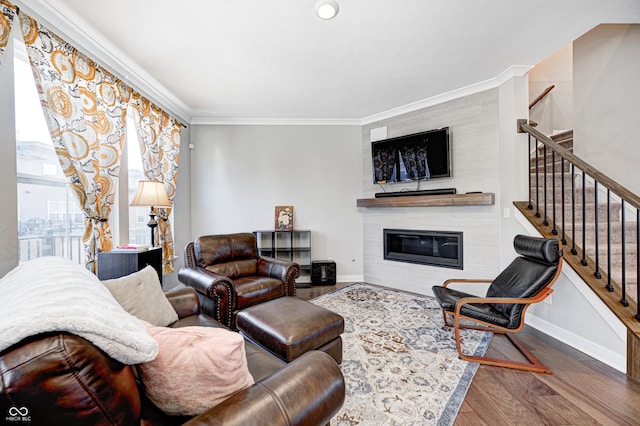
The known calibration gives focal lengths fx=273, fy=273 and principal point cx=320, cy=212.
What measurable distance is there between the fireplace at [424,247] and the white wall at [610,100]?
1.71 m

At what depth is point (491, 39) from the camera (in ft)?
8.18

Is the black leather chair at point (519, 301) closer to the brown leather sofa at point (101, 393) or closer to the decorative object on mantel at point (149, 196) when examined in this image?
the brown leather sofa at point (101, 393)

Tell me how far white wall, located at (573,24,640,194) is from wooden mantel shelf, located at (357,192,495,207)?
1227 millimetres

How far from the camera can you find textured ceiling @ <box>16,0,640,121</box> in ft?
6.77

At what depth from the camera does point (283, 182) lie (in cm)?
458

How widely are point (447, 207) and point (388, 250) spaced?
3.69ft

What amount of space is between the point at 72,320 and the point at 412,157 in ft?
13.0

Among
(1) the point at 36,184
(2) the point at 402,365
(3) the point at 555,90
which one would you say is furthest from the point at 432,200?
(1) the point at 36,184

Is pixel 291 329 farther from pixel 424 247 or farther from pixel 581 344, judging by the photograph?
pixel 424 247

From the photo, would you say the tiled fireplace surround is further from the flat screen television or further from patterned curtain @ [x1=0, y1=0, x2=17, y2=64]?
patterned curtain @ [x1=0, y1=0, x2=17, y2=64]

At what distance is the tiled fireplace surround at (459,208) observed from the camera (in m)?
3.36

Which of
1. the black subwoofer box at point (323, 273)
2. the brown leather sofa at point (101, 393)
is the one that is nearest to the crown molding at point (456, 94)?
the black subwoofer box at point (323, 273)

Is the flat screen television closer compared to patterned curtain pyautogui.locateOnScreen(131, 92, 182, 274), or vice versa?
patterned curtain pyautogui.locateOnScreen(131, 92, 182, 274)

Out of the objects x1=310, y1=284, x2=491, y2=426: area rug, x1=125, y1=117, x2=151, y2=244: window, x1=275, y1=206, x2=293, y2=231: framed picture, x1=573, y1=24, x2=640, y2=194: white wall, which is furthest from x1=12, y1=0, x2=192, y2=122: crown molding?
x1=573, y1=24, x2=640, y2=194: white wall
